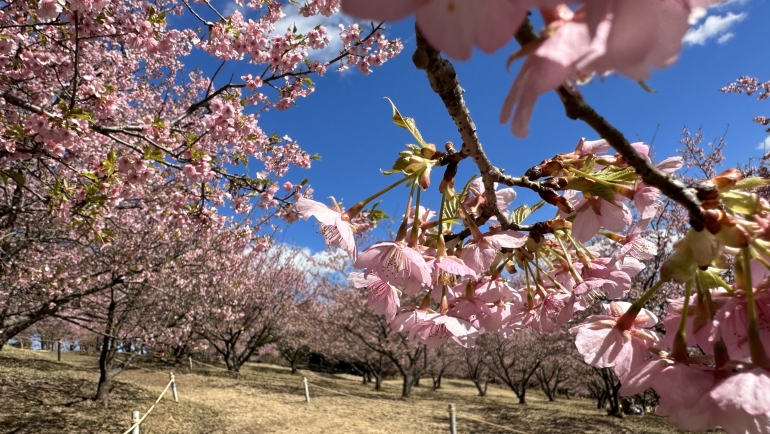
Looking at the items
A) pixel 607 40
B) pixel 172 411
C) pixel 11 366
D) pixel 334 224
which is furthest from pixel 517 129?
pixel 11 366

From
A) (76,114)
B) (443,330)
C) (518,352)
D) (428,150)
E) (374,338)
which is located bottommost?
(518,352)

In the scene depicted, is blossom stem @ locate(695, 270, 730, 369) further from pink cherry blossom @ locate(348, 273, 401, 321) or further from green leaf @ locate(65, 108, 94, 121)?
green leaf @ locate(65, 108, 94, 121)

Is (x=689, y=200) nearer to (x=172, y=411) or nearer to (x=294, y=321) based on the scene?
(x=172, y=411)

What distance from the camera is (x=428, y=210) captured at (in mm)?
1047

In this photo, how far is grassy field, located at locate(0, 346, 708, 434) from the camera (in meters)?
6.93

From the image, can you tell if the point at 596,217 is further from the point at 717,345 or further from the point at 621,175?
the point at 717,345

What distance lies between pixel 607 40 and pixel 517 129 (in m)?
0.07

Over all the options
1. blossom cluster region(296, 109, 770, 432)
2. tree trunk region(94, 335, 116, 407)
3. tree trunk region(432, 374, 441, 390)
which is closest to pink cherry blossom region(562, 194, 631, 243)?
blossom cluster region(296, 109, 770, 432)

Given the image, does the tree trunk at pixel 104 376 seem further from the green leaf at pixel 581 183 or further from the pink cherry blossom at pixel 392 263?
the green leaf at pixel 581 183

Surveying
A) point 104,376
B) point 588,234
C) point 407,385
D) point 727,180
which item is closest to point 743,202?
point 727,180

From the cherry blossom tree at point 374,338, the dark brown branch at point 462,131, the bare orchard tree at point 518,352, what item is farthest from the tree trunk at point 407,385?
the dark brown branch at point 462,131

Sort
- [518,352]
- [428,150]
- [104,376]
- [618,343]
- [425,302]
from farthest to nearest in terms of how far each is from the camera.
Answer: [518,352]
[104,376]
[425,302]
[428,150]
[618,343]

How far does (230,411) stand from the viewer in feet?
29.3

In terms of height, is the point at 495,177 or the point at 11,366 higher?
the point at 495,177
